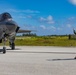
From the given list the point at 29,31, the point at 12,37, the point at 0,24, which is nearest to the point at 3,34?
the point at 0,24

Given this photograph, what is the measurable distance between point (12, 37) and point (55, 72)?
1753 centimetres

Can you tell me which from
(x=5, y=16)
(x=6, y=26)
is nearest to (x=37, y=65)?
(x=6, y=26)

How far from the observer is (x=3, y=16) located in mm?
27156

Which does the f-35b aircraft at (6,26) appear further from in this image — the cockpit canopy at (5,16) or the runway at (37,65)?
the runway at (37,65)

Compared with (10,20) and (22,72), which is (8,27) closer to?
(10,20)

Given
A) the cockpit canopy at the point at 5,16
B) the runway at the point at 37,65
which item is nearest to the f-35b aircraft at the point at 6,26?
the cockpit canopy at the point at 5,16

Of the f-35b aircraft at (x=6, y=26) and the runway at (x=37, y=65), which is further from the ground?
the f-35b aircraft at (x=6, y=26)

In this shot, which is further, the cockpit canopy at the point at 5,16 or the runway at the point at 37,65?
the cockpit canopy at the point at 5,16

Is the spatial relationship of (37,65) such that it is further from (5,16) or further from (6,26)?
(5,16)

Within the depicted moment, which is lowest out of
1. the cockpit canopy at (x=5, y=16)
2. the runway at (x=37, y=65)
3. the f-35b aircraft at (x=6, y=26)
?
the runway at (x=37, y=65)

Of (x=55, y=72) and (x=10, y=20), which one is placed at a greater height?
(x=10, y=20)

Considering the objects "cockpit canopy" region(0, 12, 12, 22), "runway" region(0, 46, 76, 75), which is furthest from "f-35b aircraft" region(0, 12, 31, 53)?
"runway" region(0, 46, 76, 75)

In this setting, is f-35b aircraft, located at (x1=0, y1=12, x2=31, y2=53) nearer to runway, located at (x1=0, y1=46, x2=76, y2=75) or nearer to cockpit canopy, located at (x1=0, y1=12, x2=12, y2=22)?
cockpit canopy, located at (x1=0, y1=12, x2=12, y2=22)

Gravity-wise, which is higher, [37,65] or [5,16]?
[5,16]
